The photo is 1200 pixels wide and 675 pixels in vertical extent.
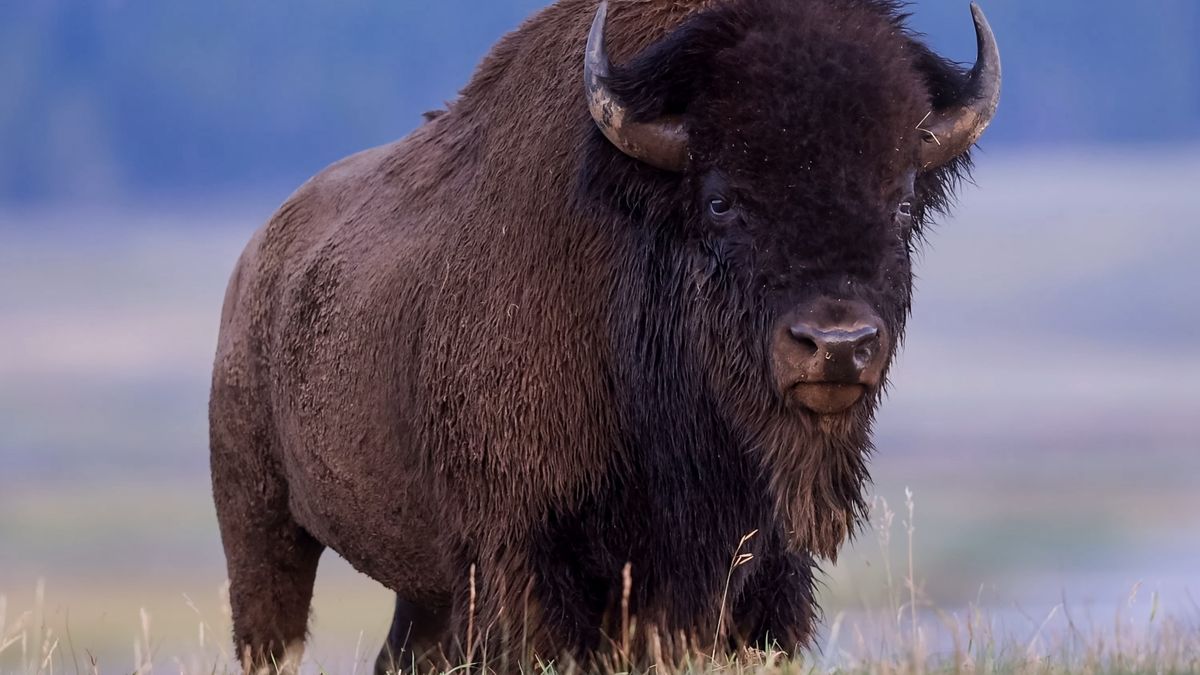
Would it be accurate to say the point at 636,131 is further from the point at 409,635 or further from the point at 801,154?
the point at 409,635

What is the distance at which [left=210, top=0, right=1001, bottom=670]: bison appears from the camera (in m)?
5.45

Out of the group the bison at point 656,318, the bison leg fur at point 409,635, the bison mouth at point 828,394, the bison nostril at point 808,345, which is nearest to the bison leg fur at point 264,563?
the bison leg fur at point 409,635

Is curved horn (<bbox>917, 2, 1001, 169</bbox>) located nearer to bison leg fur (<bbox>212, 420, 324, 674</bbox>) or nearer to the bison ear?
the bison ear

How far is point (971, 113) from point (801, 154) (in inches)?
39.1

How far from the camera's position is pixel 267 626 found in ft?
27.1

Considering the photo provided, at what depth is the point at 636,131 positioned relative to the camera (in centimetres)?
570

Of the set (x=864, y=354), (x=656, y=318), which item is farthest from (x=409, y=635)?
(x=864, y=354)

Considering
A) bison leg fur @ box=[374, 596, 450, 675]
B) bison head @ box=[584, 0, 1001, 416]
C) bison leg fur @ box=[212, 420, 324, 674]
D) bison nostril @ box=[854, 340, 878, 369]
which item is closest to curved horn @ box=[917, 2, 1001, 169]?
bison head @ box=[584, 0, 1001, 416]

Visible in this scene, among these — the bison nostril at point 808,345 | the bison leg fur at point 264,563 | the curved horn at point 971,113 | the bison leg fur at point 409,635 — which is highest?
the curved horn at point 971,113

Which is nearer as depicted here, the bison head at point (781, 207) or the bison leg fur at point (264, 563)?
the bison head at point (781, 207)

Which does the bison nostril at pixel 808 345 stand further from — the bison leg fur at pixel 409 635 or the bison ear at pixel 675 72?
the bison leg fur at pixel 409 635

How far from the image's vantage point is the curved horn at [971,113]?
5934 mm

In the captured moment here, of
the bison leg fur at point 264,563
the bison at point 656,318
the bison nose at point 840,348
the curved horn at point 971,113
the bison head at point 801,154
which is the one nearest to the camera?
the bison nose at point 840,348

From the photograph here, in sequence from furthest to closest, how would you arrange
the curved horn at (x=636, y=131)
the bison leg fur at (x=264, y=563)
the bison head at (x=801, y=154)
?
1. the bison leg fur at (x=264, y=563)
2. the curved horn at (x=636, y=131)
3. the bison head at (x=801, y=154)
